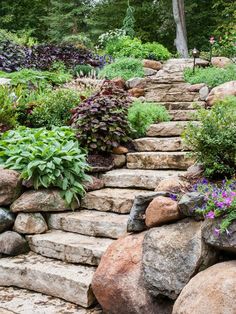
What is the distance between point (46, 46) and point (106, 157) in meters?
7.25

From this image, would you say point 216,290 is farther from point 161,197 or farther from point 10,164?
point 10,164

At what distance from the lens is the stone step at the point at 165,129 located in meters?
6.00

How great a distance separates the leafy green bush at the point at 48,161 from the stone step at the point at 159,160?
758mm

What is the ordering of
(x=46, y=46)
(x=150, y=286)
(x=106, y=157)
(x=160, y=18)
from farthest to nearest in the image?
(x=160, y=18) → (x=46, y=46) → (x=106, y=157) → (x=150, y=286)

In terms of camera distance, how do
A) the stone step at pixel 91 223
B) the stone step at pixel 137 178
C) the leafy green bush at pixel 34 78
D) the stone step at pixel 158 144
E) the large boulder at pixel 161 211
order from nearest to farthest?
the large boulder at pixel 161 211 → the stone step at pixel 91 223 → the stone step at pixel 137 178 → the stone step at pixel 158 144 → the leafy green bush at pixel 34 78

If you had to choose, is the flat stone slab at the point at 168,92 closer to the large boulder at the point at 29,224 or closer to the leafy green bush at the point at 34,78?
the leafy green bush at the point at 34,78

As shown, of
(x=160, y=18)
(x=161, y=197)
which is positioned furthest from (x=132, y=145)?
(x=160, y=18)

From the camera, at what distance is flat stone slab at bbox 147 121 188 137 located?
5996 millimetres

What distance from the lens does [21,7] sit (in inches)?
838

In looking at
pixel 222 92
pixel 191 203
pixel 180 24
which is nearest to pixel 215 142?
pixel 191 203

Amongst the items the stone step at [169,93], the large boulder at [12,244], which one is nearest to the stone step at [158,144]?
the stone step at [169,93]

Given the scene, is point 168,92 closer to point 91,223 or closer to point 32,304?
point 91,223

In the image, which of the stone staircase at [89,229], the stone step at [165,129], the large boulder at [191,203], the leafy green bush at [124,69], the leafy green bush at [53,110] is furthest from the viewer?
the leafy green bush at [124,69]

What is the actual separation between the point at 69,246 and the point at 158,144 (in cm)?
216
